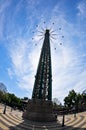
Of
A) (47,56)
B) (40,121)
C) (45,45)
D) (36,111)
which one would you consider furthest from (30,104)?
(45,45)

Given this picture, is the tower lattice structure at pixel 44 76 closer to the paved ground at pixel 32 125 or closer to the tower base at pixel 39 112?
the tower base at pixel 39 112

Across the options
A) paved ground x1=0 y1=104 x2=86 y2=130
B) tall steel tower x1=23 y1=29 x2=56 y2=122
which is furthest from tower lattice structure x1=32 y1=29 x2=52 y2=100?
paved ground x1=0 y1=104 x2=86 y2=130

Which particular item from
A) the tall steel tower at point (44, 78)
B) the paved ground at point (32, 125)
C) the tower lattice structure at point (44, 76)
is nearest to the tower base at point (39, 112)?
the tall steel tower at point (44, 78)

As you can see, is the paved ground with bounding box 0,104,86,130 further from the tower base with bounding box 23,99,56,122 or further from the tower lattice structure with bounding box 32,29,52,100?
the tower lattice structure with bounding box 32,29,52,100

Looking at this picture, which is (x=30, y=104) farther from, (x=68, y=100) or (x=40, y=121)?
(x=68, y=100)

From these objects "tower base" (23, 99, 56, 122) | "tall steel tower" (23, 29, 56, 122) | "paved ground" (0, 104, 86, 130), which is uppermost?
"tall steel tower" (23, 29, 56, 122)

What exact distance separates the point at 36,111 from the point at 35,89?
50.8 ft

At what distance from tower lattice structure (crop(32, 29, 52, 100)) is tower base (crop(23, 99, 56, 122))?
9.94 metres

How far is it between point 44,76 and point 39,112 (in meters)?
19.7

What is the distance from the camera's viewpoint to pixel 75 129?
4225 cm

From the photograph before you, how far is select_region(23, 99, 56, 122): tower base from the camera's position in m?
59.1

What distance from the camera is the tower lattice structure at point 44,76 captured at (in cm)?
7675

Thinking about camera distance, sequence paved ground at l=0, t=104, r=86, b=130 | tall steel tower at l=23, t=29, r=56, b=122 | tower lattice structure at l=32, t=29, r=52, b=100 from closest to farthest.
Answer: paved ground at l=0, t=104, r=86, b=130 → tall steel tower at l=23, t=29, r=56, b=122 → tower lattice structure at l=32, t=29, r=52, b=100

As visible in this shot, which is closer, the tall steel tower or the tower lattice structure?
the tall steel tower
